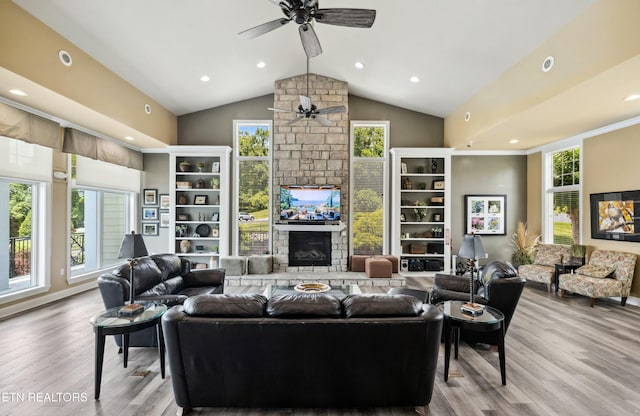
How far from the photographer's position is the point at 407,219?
24.4ft

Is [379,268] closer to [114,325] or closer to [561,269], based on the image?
[561,269]

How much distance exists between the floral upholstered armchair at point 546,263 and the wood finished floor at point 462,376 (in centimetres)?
153

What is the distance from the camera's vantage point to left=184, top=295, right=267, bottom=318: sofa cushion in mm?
2139

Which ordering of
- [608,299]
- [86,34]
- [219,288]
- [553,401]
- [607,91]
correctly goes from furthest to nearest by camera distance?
1. [608,299]
2. [219,288]
3. [86,34]
4. [607,91]
5. [553,401]

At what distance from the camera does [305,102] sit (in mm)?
5133

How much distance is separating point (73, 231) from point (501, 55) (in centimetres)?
752

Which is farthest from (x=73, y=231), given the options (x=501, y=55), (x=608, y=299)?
(x=608, y=299)

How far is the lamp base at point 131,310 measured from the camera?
266 cm

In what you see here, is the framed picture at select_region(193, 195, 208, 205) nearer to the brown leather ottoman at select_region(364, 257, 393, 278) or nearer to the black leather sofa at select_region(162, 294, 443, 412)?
the brown leather ottoman at select_region(364, 257, 393, 278)

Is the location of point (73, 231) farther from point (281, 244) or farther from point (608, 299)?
point (608, 299)

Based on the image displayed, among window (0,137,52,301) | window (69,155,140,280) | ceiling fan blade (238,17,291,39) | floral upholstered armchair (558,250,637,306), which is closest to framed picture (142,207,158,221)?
window (69,155,140,280)

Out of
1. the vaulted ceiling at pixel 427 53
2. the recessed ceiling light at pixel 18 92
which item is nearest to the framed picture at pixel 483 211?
the vaulted ceiling at pixel 427 53

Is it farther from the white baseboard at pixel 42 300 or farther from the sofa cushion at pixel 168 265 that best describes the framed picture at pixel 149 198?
the sofa cushion at pixel 168 265

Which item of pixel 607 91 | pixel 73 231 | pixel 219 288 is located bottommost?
pixel 219 288
